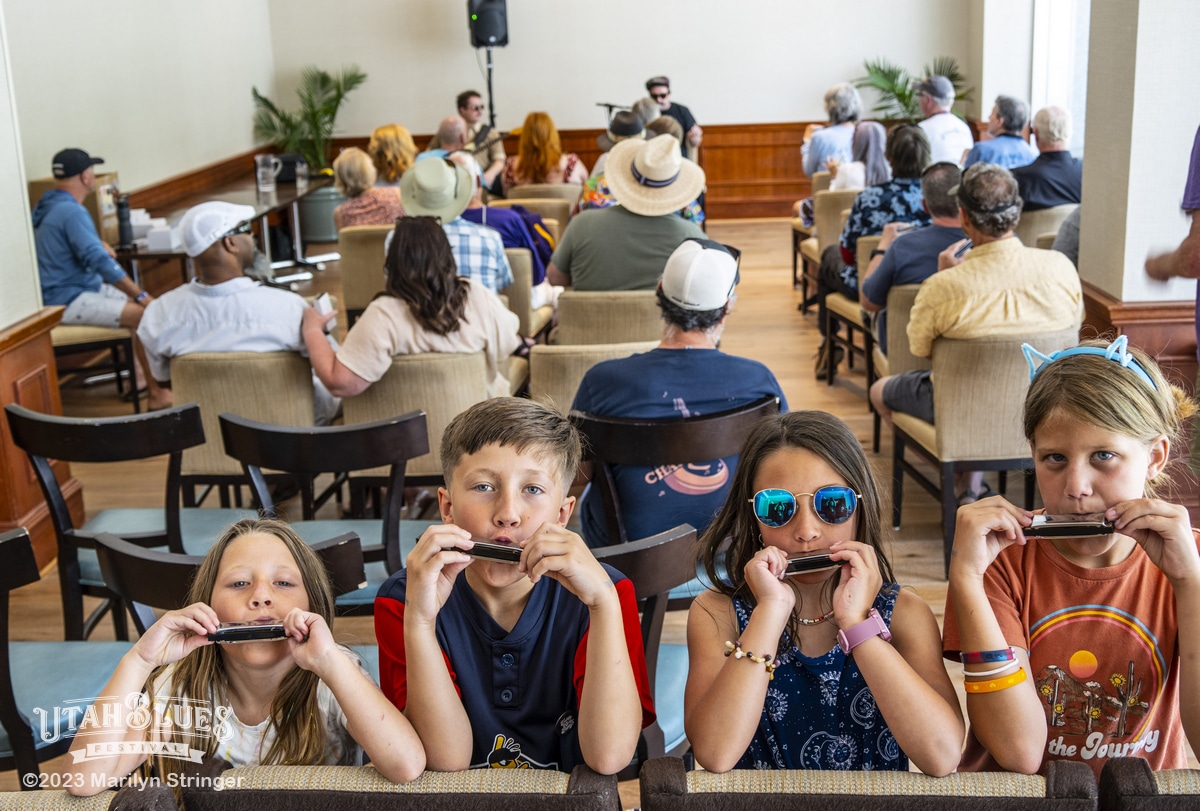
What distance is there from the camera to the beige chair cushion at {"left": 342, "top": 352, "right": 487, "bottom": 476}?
341cm

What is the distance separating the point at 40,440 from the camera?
109 inches

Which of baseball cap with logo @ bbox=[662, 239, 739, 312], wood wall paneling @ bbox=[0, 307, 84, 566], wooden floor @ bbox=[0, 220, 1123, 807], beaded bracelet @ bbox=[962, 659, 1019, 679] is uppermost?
baseball cap with logo @ bbox=[662, 239, 739, 312]

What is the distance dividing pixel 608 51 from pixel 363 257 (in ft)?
21.2

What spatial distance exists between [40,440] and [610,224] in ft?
8.41

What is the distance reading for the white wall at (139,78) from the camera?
670 centimetres

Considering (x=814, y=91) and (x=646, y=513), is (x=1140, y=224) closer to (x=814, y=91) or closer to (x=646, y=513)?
(x=646, y=513)

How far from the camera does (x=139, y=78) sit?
8328 millimetres

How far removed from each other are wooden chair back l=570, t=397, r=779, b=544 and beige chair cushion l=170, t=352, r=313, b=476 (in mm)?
1258

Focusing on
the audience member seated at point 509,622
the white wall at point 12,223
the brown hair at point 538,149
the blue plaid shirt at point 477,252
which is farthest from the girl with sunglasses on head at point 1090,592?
the brown hair at point 538,149

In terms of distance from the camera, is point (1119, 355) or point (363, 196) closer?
point (1119, 355)

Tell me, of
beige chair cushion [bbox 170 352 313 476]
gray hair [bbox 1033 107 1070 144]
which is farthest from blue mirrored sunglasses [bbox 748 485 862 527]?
gray hair [bbox 1033 107 1070 144]

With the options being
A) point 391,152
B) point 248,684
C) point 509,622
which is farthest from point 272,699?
point 391,152

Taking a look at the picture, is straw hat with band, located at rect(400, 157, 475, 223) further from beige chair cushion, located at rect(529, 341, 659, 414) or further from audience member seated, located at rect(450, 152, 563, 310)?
beige chair cushion, located at rect(529, 341, 659, 414)

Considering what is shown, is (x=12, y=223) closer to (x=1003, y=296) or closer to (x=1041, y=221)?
(x=1003, y=296)
